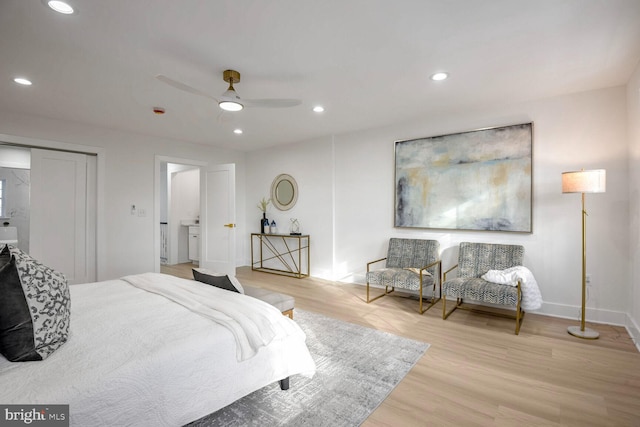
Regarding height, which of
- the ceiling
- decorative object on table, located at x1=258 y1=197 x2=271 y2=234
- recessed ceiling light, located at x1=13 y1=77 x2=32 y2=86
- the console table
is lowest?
the console table

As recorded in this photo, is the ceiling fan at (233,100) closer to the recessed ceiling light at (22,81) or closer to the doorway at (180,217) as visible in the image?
the recessed ceiling light at (22,81)

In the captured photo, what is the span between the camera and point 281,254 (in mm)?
5996

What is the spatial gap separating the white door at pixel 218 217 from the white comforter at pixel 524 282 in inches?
156

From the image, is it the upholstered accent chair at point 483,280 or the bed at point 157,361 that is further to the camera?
the upholstered accent chair at point 483,280

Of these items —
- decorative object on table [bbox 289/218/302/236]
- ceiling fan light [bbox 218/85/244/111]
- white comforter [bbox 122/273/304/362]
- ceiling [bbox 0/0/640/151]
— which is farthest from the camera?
decorative object on table [bbox 289/218/302/236]

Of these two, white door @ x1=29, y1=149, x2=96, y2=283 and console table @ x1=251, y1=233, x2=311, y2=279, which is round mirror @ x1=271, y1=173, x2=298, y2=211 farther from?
white door @ x1=29, y1=149, x2=96, y2=283

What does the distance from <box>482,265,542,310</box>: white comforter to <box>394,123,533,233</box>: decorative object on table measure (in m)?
0.69

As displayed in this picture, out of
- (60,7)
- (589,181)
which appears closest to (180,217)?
(60,7)

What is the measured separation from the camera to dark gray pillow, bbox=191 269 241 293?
240 centimetres

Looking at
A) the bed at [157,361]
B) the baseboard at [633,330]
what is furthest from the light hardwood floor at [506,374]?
the bed at [157,361]

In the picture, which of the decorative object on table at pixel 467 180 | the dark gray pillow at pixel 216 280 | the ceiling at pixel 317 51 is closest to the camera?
the ceiling at pixel 317 51

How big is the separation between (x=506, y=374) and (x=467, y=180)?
7.78 ft

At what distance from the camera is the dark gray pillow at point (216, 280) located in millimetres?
2400

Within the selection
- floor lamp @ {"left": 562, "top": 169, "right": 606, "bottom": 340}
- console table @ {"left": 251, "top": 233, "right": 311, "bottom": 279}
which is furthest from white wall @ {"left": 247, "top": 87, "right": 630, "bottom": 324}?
console table @ {"left": 251, "top": 233, "right": 311, "bottom": 279}
